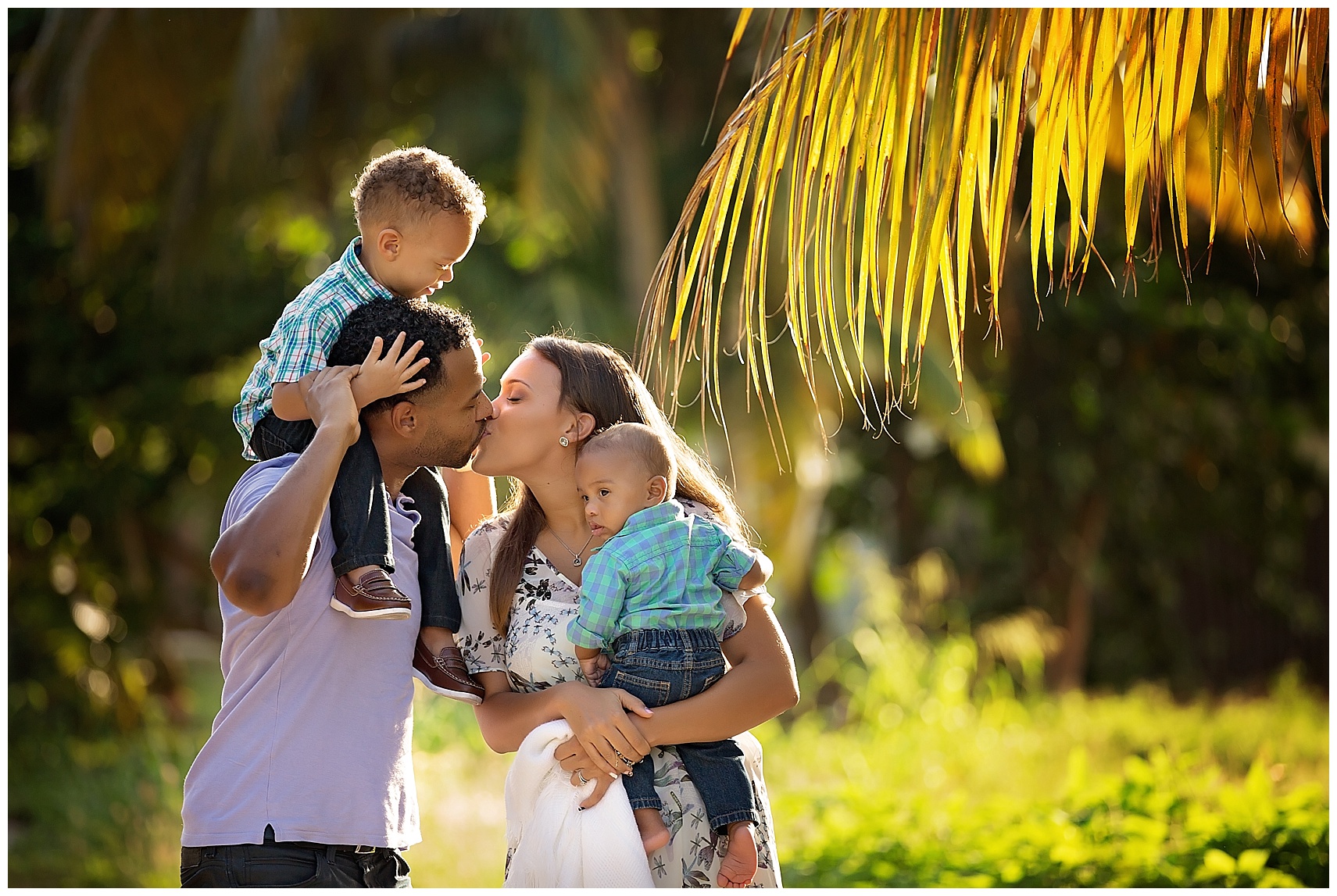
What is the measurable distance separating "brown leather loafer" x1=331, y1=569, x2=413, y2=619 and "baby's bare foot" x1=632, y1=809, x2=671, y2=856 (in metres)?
0.62

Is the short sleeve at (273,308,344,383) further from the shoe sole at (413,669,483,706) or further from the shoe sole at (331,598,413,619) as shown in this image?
the shoe sole at (413,669,483,706)

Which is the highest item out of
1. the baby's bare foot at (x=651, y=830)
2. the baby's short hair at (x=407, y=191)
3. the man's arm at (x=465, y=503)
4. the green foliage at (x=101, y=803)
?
the baby's short hair at (x=407, y=191)

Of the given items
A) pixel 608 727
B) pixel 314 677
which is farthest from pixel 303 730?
pixel 608 727

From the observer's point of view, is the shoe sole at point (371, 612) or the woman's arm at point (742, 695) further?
the woman's arm at point (742, 695)

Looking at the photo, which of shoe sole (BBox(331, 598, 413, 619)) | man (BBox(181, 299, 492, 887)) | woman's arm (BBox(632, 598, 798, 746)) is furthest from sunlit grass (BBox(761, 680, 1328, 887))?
shoe sole (BBox(331, 598, 413, 619))

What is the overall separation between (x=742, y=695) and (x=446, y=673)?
609 millimetres

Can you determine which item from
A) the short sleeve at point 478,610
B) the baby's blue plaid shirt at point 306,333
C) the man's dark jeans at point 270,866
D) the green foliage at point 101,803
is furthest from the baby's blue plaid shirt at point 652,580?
the green foliage at point 101,803

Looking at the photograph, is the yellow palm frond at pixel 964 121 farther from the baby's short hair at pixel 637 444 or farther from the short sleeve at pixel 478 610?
the short sleeve at pixel 478 610

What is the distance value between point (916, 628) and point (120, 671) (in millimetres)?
7080

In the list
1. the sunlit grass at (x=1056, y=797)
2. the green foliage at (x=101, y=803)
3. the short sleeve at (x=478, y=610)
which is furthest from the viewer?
the green foliage at (x=101, y=803)

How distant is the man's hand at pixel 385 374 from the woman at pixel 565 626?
30 cm

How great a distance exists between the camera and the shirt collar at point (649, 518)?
98.4 inches

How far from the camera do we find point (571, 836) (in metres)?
2.40

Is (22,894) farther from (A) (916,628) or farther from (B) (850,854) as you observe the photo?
(A) (916,628)
